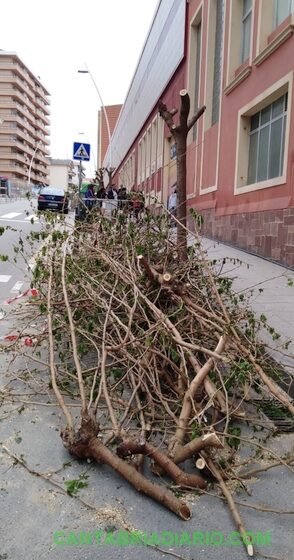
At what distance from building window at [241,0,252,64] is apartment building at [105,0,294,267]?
0.08 feet

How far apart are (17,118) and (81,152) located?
275ft

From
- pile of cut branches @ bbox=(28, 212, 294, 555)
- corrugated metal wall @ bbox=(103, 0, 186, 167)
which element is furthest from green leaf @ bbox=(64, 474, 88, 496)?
corrugated metal wall @ bbox=(103, 0, 186, 167)

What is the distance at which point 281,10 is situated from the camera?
33.0 feet

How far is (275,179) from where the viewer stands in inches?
381

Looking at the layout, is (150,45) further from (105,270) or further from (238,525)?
(238,525)

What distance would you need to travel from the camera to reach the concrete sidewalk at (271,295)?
14.2 feet

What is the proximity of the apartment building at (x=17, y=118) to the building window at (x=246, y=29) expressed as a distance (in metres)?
77.2

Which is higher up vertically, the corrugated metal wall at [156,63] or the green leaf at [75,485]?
the corrugated metal wall at [156,63]

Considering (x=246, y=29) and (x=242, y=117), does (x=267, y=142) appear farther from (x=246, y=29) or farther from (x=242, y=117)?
(x=246, y=29)

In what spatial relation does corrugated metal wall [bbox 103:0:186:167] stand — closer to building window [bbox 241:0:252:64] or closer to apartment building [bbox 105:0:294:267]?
apartment building [bbox 105:0:294:267]

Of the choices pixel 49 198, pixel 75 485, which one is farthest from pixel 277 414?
pixel 49 198

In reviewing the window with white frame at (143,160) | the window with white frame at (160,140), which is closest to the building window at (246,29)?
the window with white frame at (160,140)

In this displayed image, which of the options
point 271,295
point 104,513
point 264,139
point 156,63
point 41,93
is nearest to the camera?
point 104,513

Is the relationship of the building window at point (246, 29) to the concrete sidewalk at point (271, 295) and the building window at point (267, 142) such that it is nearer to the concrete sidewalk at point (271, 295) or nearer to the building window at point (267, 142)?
the building window at point (267, 142)
